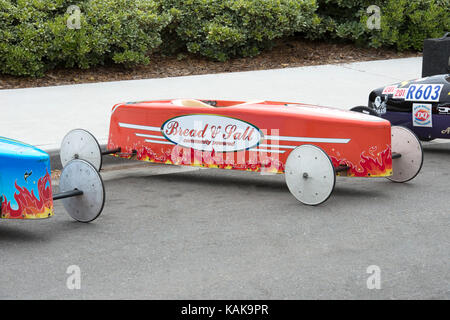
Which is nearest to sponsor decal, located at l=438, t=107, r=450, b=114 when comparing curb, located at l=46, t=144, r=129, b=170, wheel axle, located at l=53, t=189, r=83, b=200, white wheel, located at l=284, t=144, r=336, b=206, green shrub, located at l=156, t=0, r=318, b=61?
white wheel, located at l=284, t=144, r=336, b=206

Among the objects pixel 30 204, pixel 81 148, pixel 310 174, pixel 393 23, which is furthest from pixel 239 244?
pixel 393 23

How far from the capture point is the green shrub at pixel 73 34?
494 inches

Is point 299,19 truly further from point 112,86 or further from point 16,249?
point 16,249

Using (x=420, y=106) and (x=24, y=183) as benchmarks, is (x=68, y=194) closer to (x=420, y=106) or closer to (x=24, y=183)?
(x=24, y=183)

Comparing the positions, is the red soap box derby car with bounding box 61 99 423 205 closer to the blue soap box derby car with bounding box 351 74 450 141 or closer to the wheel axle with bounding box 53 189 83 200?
the blue soap box derby car with bounding box 351 74 450 141

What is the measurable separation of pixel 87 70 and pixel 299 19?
4.01 metres

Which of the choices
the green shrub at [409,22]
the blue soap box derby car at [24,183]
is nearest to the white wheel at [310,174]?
the blue soap box derby car at [24,183]

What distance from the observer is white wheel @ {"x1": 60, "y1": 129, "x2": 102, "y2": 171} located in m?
8.16

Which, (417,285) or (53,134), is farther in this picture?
(53,134)

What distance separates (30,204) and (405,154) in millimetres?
3579

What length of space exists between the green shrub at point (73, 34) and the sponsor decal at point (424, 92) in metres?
5.78

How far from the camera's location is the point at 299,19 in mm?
14859

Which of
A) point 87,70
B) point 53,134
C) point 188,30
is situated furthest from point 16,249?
point 188,30

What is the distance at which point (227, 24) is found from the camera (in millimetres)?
14305
